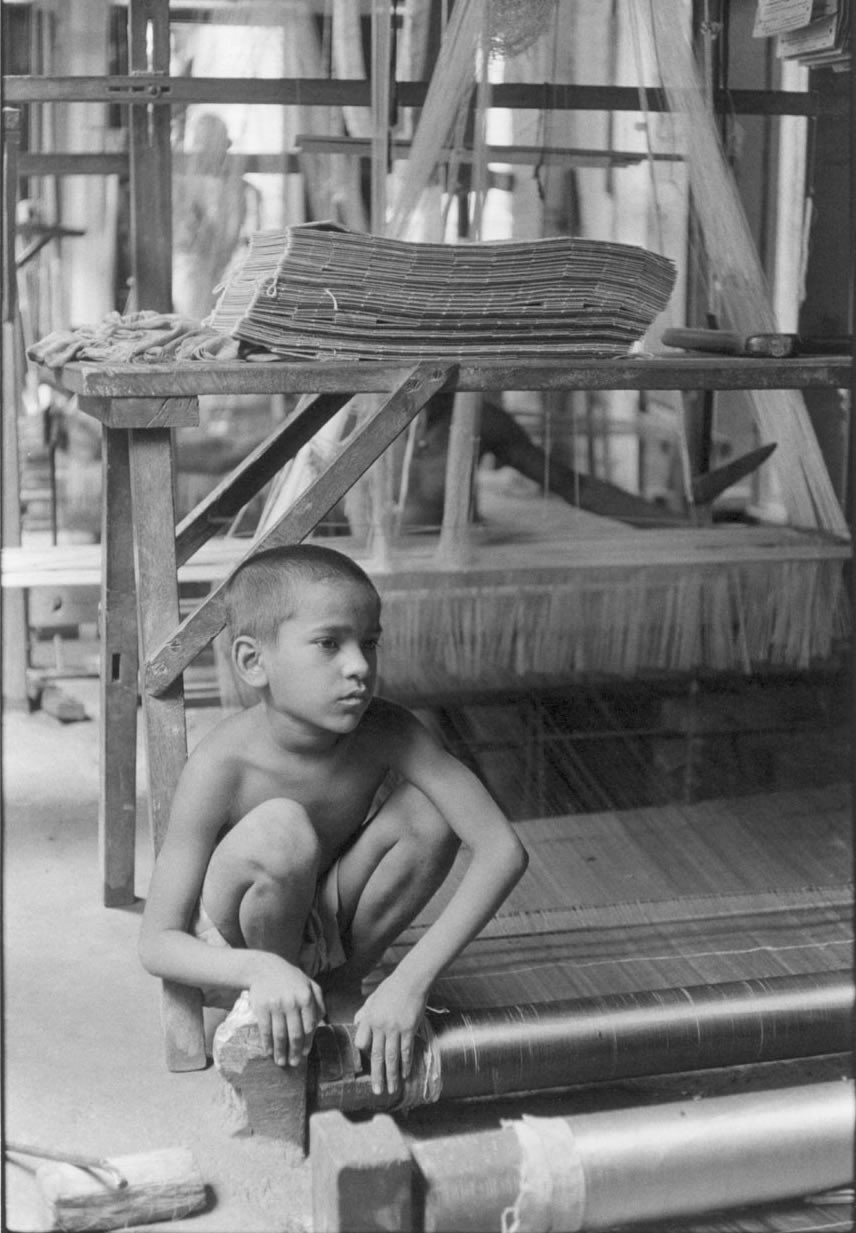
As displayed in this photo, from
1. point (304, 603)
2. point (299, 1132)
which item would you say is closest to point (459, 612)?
point (304, 603)

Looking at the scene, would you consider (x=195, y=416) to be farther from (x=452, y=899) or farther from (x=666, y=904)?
(x=666, y=904)

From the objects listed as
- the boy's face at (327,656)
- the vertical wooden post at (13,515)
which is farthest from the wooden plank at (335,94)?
the boy's face at (327,656)

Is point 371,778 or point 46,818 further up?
point 371,778

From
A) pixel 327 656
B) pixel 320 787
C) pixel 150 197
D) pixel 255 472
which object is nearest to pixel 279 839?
pixel 320 787

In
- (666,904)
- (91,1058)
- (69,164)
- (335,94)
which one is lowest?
(91,1058)

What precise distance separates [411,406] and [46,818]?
1880 millimetres

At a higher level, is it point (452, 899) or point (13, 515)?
point (13, 515)

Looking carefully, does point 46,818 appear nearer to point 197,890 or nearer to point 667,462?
point 197,890

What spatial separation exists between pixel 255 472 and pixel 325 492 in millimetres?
678

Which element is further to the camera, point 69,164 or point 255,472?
point 69,164

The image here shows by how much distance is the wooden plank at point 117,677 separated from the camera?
3.28m

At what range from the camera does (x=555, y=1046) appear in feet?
7.64

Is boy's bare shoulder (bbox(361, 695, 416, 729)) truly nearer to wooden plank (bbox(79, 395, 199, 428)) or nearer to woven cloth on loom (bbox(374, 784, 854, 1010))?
woven cloth on loom (bbox(374, 784, 854, 1010))

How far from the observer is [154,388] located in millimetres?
2639
